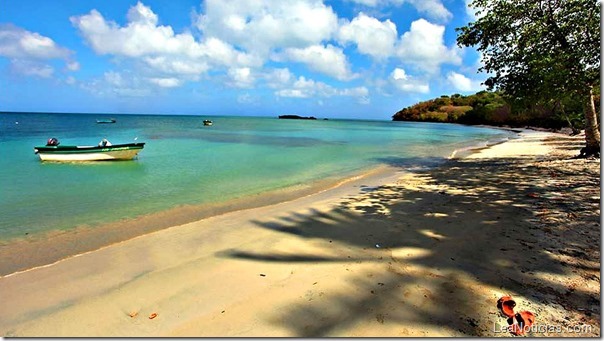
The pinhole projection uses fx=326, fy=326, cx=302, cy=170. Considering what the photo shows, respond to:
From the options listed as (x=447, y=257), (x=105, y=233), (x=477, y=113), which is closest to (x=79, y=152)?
(x=105, y=233)

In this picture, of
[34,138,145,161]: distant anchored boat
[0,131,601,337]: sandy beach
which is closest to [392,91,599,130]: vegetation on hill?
[0,131,601,337]: sandy beach

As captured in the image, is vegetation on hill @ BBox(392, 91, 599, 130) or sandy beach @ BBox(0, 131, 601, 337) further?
vegetation on hill @ BBox(392, 91, 599, 130)

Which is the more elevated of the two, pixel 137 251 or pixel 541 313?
pixel 541 313

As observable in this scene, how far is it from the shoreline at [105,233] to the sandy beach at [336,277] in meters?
0.50


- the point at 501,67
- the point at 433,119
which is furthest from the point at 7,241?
the point at 433,119

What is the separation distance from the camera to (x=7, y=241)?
25.3ft

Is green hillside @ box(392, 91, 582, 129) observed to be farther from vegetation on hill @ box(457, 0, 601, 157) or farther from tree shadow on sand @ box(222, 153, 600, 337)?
tree shadow on sand @ box(222, 153, 600, 337)

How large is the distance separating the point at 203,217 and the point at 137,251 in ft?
9.16

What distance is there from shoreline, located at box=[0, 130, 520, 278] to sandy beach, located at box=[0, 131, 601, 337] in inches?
19.8

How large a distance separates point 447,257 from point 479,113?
110461 millimetres

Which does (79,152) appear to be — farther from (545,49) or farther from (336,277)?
(545,49)

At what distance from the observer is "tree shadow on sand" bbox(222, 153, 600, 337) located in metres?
3.87

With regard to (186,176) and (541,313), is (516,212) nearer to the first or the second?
(541,313)

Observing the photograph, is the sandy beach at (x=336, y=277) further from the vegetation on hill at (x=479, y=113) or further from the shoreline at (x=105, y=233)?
the vegetation on hill at (x=479, y=113)
